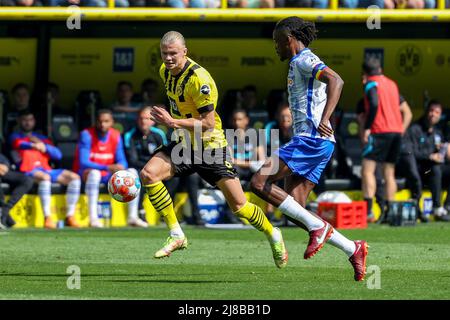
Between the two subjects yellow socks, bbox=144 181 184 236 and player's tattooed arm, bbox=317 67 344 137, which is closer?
player's tattooed arm, bbox=317 67 344 137

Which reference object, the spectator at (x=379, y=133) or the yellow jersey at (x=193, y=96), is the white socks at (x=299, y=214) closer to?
the yellow jersey at (x=193, y=96)

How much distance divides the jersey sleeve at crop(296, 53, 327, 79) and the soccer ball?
101 inches

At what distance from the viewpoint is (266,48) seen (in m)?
20.2

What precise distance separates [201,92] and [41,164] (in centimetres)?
654

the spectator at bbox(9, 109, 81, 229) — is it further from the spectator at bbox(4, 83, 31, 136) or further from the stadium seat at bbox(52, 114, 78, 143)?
the stadium seat at bbox(52, 114, 78, 143)

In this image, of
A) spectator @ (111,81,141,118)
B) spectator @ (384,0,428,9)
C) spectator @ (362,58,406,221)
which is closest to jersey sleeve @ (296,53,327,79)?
spectator @ (362,58,406,221)

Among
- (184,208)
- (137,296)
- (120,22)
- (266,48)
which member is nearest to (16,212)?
(184,208)

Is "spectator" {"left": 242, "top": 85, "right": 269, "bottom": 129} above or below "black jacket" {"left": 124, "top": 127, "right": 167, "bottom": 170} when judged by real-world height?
above

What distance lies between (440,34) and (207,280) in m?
10.9

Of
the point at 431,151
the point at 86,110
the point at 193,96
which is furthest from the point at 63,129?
the point at 193,96

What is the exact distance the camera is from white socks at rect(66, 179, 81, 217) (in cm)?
1719

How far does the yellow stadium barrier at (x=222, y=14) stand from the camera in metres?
17.5

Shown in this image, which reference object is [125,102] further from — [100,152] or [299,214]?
[299,214]

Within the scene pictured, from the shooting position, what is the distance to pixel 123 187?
41.2ft
